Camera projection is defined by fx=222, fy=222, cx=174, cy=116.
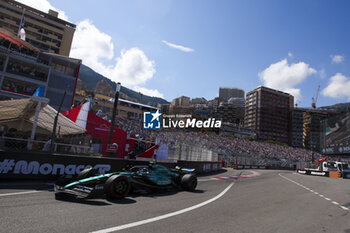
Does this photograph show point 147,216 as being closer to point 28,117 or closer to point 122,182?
point 122,182

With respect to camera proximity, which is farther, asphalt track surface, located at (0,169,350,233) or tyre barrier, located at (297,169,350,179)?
tyre barrier, located at (297,169,350,179)

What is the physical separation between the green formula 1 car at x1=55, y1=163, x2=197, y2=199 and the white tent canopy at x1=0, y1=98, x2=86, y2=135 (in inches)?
297

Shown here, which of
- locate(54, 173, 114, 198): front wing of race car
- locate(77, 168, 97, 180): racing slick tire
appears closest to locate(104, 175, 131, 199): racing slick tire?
locate(54, 173, 114, 198): front wing of race car

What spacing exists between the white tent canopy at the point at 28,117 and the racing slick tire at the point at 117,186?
8.13m

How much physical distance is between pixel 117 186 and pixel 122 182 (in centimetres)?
19

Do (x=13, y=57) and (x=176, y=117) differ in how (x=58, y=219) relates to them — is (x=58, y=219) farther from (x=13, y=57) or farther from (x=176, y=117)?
(x=176, y=117)

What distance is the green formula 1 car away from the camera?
573 cm

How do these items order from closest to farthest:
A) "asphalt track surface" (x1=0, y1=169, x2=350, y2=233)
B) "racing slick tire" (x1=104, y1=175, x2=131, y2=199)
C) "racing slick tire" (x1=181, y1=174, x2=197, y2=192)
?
"asphalt track surface" (x1=0, y1=169, x2=350, y2=233) < "racing slick tire" (x1=104, y1=175, x2=131, y2=199) < "racing slick tire" (x1=181, y1=174, x2=197, y2=192)

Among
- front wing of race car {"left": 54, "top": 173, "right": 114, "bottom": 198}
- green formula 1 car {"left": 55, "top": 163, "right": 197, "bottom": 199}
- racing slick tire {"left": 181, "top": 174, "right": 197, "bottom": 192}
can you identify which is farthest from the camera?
racing slick tire {"left": 181, "top": 174, "right": 197, "bottom": 192}

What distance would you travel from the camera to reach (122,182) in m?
6.38

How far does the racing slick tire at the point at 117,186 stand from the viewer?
19.6ft

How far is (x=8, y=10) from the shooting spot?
5994cm

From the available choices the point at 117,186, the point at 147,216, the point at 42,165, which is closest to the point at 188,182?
the point at 117,186

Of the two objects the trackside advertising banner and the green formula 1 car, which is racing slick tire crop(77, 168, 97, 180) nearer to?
the green formula 1 car
